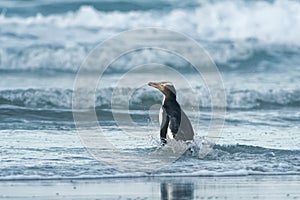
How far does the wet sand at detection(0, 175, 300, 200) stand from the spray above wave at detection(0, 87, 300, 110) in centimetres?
617

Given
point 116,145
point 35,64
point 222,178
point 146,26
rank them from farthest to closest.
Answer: point 146,26
point 35,64
point 116,145
point 222,178

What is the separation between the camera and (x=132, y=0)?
2528 centimetres

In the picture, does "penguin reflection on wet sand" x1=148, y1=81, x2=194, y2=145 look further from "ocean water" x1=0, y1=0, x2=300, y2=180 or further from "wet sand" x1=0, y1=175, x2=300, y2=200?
"wet sand" x1=0, y1=175, x2=300, y2=200

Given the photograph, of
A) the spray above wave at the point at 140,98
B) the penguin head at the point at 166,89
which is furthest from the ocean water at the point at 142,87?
the penguin head at the point at 166,89

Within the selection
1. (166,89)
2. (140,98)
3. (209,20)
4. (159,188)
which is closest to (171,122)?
(166,89)

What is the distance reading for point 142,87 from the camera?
55.4 feet

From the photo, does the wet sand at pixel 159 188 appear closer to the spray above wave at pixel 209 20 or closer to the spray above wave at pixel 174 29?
the spray above wave at pixel 174 29

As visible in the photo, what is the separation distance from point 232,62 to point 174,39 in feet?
4.99

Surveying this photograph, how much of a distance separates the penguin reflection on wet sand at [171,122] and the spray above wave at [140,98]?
383 centimetres

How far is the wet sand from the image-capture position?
8.55 m

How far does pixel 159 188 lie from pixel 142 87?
8.03 meters

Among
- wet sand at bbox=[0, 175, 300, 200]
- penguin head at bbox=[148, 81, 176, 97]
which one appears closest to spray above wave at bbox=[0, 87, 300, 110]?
penguin head at bbox=[148, 81, 176, 97]

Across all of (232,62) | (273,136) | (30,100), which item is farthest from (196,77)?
(273,136)

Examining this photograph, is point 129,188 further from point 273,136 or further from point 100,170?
point 273,136
